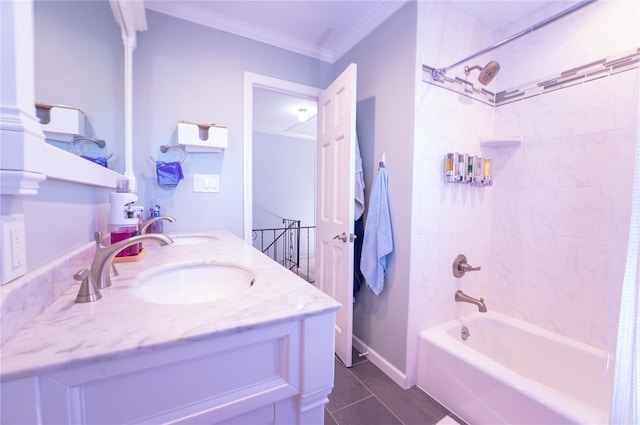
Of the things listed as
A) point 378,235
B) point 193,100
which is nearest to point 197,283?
point 378,235

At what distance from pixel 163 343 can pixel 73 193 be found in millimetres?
644

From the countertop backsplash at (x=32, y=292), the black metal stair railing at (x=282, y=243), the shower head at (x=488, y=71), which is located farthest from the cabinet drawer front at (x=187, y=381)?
the black metal stair railing at (x=282, y=243)

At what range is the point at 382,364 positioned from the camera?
1732 millimetres

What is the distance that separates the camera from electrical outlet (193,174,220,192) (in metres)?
1.79

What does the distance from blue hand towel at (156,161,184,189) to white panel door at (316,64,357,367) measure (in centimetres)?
105

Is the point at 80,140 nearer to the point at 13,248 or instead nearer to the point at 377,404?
the point at 13,248

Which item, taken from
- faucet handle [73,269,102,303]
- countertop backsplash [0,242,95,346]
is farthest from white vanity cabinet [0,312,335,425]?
faucet handle [73,269,102,303]

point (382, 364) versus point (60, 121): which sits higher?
point (60, 121)

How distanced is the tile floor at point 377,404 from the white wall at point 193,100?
4.14ft

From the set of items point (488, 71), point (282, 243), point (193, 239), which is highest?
point (488, 71)

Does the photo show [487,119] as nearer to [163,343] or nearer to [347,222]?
[347,222]

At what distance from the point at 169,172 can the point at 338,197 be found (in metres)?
1.14

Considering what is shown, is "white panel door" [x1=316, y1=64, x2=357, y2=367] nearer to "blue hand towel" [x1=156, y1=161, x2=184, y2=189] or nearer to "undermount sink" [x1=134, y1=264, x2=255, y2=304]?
"undermount sink" [x1=134, y1=264, x2=255, y2=304]

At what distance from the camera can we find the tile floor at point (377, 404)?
1.34 m
